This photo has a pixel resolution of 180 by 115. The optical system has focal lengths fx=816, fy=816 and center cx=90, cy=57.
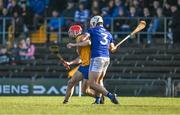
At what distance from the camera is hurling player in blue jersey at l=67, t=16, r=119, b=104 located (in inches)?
794

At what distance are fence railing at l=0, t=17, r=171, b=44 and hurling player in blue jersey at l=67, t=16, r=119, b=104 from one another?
12.3 meters

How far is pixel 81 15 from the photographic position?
3384cm

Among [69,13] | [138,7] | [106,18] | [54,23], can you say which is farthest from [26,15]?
[138,7]

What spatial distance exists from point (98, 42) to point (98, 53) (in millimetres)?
304

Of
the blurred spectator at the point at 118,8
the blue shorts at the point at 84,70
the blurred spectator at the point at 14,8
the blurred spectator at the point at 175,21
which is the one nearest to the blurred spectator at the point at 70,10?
the blurred spectator at the point at 118,8

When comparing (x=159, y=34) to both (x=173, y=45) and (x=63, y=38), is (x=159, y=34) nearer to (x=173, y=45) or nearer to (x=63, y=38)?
(x=173, y=45)

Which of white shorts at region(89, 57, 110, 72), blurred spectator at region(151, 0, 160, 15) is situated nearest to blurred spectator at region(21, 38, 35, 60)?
blurred spectator at region(151, 0, 160, 15)

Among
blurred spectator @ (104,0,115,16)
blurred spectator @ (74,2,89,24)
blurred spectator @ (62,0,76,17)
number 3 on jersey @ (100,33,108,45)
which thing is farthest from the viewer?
blurred spectator @ (62,0,76,17)

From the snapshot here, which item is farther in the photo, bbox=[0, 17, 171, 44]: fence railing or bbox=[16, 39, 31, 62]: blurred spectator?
bbox=[16, 39, 31, 62]: blurred spectator

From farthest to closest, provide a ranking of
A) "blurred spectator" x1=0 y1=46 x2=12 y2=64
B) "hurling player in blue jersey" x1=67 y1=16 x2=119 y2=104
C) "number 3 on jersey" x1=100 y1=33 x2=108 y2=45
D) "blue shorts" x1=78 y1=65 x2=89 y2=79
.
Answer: "blurred spectator" x1=0 y1=46 x2=12 y2=64 → "blue shorts" x1=78 y1=65 x2=89 y2=79 → "number 3 on jersey" x1=100 y1=33 x2=108 y2=45 → "hurling player in blue jersey" x1=67 y1=16 x2=119 y2=104

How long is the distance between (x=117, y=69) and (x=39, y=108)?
14.9m

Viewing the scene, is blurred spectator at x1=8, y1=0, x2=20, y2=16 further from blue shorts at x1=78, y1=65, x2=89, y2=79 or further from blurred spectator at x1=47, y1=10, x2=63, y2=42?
blue shorts at x1=78, y1=65, x2=89, y2=79

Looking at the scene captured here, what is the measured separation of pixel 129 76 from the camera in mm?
32500

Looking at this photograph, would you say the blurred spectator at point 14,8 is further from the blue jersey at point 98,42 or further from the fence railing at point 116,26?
the blue jersey at point 98,42
